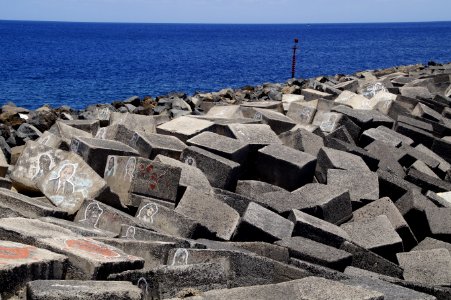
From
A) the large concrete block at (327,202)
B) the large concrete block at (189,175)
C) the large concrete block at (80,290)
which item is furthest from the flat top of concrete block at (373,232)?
the large concrete block at (80,290)

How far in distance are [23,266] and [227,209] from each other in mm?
2471

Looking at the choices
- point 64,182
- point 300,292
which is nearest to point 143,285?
point 300,292

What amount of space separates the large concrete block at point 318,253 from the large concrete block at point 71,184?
5.19 feet

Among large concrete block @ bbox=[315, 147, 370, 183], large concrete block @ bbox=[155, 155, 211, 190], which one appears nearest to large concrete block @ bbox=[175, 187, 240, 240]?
large concrete block @ bbox=[155, 155, 211, 190]

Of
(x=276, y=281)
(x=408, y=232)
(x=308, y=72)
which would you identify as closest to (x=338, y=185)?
(x=408, y=232)

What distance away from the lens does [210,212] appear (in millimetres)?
5453

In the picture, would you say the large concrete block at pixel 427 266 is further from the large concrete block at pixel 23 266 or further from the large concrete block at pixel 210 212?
the large concrete block at pixel 23 266

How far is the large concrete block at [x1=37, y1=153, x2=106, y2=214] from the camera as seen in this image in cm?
536

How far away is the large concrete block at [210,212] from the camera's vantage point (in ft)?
17.5

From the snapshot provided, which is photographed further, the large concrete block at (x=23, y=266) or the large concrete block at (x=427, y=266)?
the large concrete block at (x=427, y=266)

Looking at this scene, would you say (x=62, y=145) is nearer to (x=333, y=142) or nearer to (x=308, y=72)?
(x=333, y=142)

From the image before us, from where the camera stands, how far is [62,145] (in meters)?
6.83

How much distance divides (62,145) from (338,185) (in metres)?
2.83

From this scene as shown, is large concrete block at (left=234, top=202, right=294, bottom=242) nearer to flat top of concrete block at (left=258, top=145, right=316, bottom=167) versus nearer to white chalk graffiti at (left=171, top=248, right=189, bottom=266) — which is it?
white chalk graffiti at (left=171, top=248, right=189, bottom=266)
